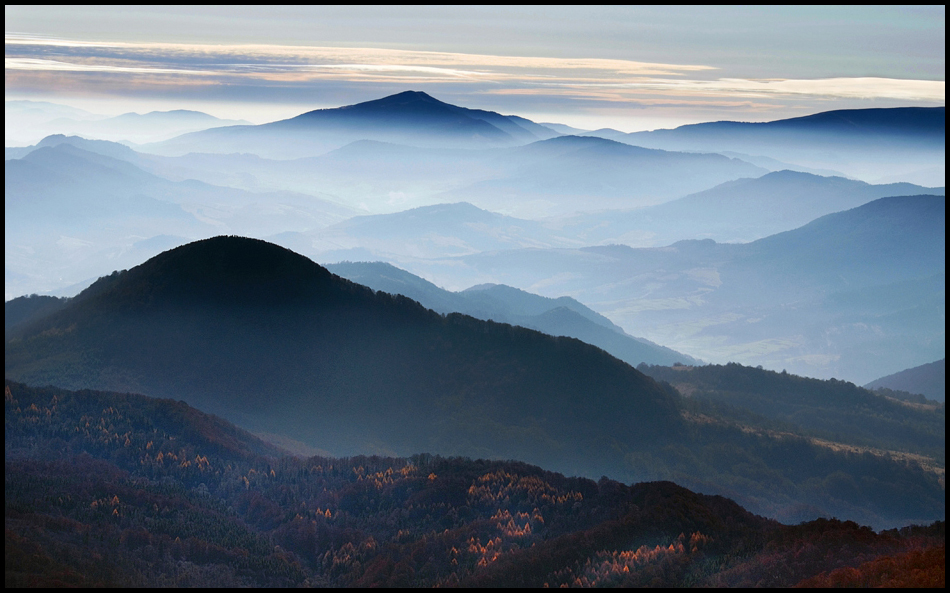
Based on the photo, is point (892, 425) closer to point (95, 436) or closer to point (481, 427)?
point (481, 427)

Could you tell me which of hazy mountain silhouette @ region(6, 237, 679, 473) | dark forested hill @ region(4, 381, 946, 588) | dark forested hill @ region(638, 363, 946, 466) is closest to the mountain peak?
hazy mountain silhouette @ region(6, 237, 679, 473)

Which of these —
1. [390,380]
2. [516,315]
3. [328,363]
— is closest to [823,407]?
[390,380]

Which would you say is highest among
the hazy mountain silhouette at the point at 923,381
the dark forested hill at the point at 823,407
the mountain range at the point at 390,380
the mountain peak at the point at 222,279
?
the mountain peak at the point at 222,279

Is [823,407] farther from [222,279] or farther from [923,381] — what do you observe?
[222,279]

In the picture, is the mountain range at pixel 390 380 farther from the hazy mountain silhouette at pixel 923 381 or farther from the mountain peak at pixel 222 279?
the hazy mountain silhouette at pixel 923 381

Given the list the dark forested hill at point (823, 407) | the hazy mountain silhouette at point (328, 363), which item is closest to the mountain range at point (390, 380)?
the hazy mountain silhouette at point (328, 363)
